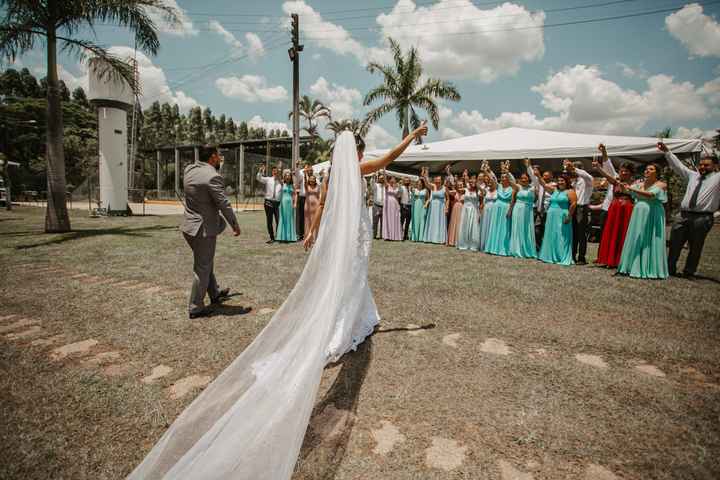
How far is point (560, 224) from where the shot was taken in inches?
308

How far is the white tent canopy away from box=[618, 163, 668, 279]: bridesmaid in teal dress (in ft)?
13.6

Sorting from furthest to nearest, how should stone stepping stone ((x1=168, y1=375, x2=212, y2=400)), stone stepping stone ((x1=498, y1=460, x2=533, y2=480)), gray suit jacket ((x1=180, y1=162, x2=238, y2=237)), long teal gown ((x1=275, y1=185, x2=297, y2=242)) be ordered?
long teal gown ((x1=275, y1=185, x2=297, y2=242)) < gray suit jacket ((x1=180, y1=162, x2=238, y2=237)) < stone stepping stone ((x1=168, y1=375, x2=212, y2=400)) < stone stepping stone ((x1=498, y1=460, x2=533, y2=480))

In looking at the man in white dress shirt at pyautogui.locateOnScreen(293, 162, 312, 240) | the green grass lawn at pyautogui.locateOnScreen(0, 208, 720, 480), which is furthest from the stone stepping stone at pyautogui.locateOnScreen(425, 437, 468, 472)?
the man in white dress shirt at pyautogui.locateOnScreen(293, 162, 312, 240)

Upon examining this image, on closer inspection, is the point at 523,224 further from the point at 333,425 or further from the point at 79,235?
the point at 79,235

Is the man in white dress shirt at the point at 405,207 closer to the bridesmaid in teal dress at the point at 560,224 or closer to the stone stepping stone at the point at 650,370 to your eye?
the bridesmaid in teal dress at the point at 560,224

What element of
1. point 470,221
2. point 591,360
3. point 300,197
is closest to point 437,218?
point 470,221

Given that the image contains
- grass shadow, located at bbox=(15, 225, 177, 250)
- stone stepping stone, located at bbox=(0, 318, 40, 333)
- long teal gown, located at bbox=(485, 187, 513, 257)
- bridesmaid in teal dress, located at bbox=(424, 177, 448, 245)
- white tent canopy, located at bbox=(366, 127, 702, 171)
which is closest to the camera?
stone stepping stone, located at bbox=(0, 318, 40, 333)

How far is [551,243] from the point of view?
7941mm

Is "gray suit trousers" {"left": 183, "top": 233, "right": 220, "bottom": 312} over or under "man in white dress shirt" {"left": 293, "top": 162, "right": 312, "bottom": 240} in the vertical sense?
under

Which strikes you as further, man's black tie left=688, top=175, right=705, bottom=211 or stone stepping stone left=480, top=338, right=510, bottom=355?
man's black tie left=688, top=175, right=705, bottom=211

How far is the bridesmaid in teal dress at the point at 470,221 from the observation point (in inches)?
382

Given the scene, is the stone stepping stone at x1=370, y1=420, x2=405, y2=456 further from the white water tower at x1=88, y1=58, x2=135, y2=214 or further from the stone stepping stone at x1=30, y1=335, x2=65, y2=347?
the white water tower at x1=88, y1=58, x2=135, y2=214

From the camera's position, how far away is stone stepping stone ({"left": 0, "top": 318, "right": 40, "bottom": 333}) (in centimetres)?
375

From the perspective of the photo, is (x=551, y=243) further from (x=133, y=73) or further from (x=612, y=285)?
(x=133, y=73)
